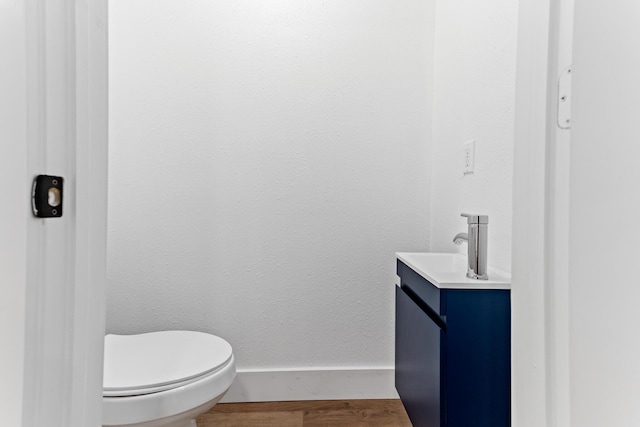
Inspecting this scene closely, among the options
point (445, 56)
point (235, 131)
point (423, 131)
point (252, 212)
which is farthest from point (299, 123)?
point (445, 56)

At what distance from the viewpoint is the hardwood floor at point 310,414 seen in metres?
1.54

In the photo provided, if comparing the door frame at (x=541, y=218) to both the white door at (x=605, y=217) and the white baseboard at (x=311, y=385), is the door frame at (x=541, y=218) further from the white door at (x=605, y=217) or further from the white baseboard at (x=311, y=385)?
the white baseboard at (x=311, y=385)

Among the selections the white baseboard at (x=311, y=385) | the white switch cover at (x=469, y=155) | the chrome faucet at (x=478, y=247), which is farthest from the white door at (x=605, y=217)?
the white baseboard at (x=311, y=385)

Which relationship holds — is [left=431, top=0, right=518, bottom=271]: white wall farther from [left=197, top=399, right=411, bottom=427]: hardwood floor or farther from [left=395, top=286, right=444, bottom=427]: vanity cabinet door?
[left=197, top=399, right=411, bottom=427]: hardwood floor

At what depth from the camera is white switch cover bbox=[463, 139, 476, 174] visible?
1.31m

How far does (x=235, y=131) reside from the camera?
5.56 ft

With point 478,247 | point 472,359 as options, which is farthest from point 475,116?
point 472,359

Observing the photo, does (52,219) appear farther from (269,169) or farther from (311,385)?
(311,385)

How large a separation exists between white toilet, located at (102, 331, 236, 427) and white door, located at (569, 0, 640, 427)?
99 cm

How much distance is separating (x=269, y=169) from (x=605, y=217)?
4.63 ft

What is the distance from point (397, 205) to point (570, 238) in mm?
1314

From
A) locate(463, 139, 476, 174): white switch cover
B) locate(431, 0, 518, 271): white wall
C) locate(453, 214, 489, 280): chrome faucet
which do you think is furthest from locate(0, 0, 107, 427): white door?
locate(463, 139, 476, 174): white switch cover

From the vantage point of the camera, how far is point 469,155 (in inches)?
52.5

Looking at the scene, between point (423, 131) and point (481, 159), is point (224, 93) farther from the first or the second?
point (481, 159)
